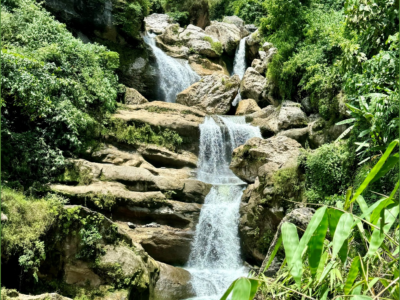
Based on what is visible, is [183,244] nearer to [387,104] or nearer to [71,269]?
[71,269]

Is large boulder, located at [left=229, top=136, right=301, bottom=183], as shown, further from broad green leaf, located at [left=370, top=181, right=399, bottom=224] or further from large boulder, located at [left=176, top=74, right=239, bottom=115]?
broad green leaf, located at [left=370, top=181, right=399, bottom=224]

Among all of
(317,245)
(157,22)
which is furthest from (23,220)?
(157,22)

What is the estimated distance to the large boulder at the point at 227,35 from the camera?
73.1 feet

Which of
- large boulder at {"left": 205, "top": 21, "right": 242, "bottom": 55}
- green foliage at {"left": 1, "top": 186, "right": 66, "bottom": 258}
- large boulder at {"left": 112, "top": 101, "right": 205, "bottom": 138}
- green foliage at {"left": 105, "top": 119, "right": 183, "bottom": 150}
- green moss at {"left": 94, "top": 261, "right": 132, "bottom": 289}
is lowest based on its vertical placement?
green moss at {"left": 94, "top": 261, "right": 132, "bottom": 289}

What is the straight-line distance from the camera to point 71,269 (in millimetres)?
7008

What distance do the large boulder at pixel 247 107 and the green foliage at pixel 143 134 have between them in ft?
14.5

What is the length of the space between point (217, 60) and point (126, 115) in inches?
425

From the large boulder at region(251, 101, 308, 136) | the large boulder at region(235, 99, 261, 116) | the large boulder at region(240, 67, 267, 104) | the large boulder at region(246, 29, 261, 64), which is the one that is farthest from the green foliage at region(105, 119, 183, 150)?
the large boulder at region(246, 29, 261, 64)

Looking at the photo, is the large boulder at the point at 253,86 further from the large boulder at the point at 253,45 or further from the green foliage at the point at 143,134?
the green foliage at the point at 143,134

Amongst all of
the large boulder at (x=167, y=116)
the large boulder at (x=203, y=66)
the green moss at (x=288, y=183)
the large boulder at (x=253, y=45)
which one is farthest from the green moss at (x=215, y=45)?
the green moss at (x=288, y=183)

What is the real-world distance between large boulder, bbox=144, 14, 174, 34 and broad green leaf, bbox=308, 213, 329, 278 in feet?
76.3

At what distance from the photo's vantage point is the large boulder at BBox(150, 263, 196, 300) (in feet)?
27.4

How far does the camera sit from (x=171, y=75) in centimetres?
1859

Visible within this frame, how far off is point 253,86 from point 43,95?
448 inches
